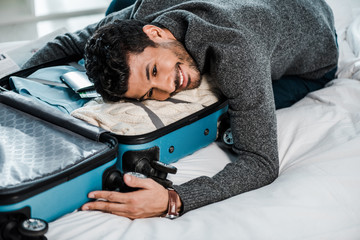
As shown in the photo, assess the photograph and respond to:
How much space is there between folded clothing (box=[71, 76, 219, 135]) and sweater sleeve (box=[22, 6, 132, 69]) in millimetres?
405

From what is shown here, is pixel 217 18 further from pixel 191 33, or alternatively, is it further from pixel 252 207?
pixel 252 207

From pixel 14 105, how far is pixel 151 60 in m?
0.39

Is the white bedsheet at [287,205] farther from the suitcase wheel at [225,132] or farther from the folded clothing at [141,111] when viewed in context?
the folded clothing at [141,111]

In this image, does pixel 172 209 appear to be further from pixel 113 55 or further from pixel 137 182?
pixel 113 55

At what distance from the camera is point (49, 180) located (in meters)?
0.78

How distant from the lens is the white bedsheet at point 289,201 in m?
0.81

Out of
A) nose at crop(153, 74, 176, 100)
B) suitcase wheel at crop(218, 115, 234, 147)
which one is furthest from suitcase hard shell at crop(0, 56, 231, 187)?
nose at crop(153, 74, 176, 100)

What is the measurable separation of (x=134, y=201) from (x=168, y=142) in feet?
0.80

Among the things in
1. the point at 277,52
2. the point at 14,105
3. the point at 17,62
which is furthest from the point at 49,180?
the point at 17,62

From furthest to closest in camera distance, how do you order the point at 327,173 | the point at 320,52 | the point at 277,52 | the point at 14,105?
the point at 320,52 < the point at 277,52 < the point at 14,105 < the point at 327,173

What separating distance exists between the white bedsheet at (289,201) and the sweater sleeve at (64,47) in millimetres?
669

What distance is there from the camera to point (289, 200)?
900mm

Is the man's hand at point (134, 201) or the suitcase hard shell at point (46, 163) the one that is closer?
the suitcase hard shell at point (46, 163)

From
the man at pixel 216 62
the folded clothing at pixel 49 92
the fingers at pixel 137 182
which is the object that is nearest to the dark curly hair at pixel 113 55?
the man at pixel 216 62
